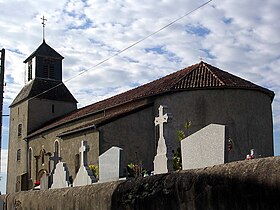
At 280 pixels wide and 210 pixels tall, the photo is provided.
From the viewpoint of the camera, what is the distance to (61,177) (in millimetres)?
14039

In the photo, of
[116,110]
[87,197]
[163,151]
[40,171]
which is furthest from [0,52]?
[40,171]

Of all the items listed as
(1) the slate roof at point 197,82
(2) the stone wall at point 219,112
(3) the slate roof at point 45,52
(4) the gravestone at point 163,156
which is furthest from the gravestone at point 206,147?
(3) the slate roof at point 45,52

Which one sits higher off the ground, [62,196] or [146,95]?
[146,95]

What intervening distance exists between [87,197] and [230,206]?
3.78 metres

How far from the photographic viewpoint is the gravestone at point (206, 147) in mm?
7633

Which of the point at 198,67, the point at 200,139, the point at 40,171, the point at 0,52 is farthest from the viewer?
the point at 40,171

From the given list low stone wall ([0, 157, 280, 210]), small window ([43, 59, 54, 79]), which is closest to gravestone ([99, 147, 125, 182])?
low stone wall ([0, 157, 280, 210])

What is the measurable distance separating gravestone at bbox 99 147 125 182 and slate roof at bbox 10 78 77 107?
33366 mm

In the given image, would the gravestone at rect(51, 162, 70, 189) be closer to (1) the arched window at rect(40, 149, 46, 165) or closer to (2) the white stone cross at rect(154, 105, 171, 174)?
(2) the white stone cross at rect(154, 105, 171, 174)

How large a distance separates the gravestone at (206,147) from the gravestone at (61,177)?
5.96m

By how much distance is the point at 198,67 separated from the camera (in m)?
30.4

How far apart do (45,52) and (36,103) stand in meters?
5.53

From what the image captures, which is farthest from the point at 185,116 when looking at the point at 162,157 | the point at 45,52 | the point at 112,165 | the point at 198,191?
the point at 45,52

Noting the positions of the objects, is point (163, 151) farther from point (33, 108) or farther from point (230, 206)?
point (33, 108)
